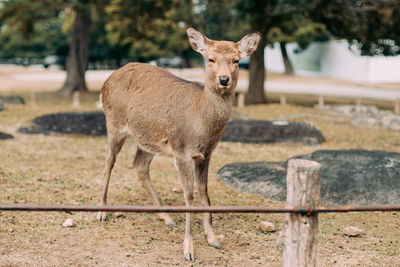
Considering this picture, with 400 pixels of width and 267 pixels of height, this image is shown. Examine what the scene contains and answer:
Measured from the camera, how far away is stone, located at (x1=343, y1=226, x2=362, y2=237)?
18.2ft

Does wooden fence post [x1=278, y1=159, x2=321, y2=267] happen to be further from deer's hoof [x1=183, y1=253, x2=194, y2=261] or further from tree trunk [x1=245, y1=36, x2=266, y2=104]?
tree trunk [x1=245, y1=36, x2=266, y2=104]

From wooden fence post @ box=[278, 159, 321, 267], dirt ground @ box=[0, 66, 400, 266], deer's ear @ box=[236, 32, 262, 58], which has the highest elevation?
deer's ear @ box=[236, 32, 262, 58]


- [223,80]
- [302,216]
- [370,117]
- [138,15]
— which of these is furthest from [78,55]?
[302,216]

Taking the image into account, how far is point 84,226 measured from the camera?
5773 mm

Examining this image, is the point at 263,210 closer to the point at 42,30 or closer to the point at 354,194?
the point at 354,194

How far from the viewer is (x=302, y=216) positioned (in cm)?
345

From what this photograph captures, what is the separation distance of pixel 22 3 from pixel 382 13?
12987 millimetres

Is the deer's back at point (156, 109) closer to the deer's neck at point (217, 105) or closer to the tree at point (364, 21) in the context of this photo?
the deer's neck at point (217, 105)

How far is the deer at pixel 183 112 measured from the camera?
4.97 meters

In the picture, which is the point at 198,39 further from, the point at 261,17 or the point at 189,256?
the point at 261,17

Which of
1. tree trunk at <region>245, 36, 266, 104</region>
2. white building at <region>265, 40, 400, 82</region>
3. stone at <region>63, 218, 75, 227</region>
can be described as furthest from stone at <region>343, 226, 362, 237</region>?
white building at <region>265, 40, 400, 82</region>

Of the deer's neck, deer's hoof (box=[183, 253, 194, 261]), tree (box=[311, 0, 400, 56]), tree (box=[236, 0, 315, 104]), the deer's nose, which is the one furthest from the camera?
tree (box=[236, 0, 315, 104])

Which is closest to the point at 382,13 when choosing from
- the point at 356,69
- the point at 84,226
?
the point at 84,226

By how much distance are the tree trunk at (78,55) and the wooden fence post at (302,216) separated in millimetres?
19921
